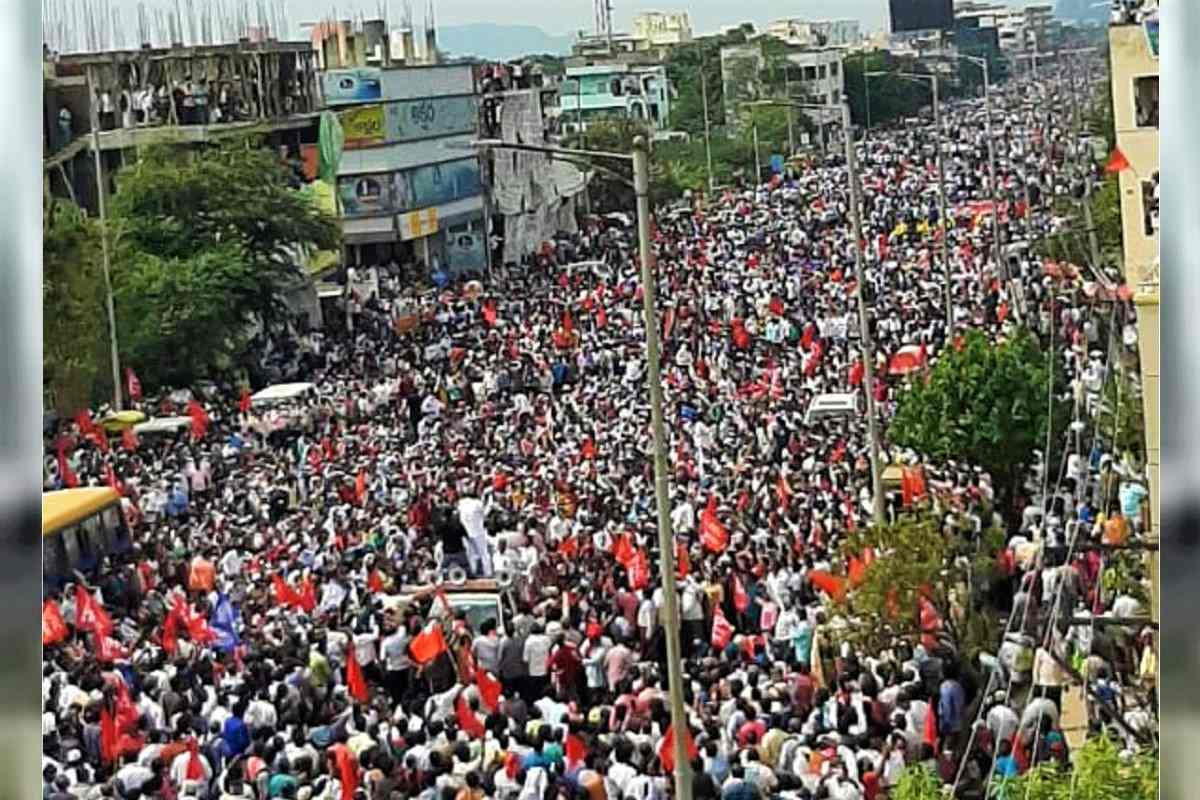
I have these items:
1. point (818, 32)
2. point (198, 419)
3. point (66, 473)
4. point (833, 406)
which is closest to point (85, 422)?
point (66, 473)

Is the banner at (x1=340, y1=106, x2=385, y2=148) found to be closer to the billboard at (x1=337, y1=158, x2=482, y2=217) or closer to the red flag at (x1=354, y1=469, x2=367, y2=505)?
the billboard at (x1=337, y1=158, x2=482, y2=217)

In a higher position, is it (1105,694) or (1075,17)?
(1075,17)

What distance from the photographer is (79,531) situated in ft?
11.5

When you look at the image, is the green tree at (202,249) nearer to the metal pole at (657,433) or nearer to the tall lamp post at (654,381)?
the tall lamp post at (654,381)

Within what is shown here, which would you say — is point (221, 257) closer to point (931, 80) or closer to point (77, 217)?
point (77, 217)

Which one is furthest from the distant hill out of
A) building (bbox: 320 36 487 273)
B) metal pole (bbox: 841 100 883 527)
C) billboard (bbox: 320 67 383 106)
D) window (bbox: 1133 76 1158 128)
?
window (bbox: 1133 76 1158 128)

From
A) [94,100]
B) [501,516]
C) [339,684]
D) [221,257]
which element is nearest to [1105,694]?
[501,516]

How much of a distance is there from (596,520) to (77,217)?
104 centimetres

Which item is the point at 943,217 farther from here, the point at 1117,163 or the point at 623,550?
the point at 623,550

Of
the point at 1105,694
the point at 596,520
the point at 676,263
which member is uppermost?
the point at 676,263

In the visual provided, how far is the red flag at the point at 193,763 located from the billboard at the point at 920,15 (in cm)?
173

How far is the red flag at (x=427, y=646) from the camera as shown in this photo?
11.7 ft

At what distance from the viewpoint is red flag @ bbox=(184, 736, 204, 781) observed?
3566 millimetres

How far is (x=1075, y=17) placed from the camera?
3.42 m
